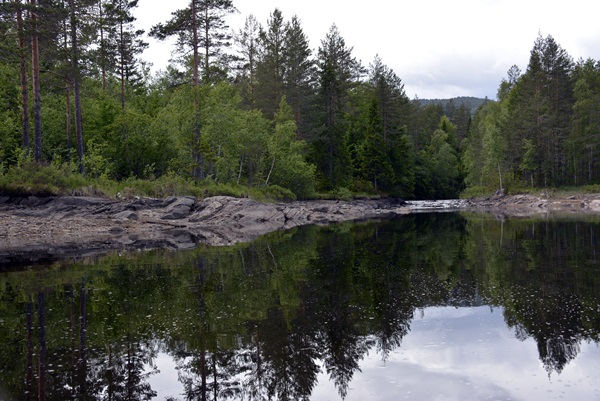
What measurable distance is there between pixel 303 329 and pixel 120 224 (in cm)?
2109

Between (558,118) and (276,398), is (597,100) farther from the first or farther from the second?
(276,398)

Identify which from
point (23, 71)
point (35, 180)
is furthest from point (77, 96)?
point (35, 180)

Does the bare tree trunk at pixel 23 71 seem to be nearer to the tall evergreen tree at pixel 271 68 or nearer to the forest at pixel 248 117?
the forest at pixel 248 117

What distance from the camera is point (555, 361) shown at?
871cm

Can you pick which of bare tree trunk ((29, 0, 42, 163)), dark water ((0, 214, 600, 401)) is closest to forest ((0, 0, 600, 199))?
bare tree trunk ((29, 0, 42, 163))

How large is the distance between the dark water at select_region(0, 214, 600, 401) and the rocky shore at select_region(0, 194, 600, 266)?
503 centimetres

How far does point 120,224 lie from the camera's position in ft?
94.1

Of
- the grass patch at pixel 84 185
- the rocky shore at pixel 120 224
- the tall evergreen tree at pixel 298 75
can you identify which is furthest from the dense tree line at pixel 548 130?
the grass patch at pixel 84 185

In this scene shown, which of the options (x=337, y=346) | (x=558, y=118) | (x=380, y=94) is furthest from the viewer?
(x=380, y=94)

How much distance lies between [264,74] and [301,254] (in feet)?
155

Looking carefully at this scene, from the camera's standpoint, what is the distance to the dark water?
7910 millimetres

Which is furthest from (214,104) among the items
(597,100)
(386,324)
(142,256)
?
(597,100)

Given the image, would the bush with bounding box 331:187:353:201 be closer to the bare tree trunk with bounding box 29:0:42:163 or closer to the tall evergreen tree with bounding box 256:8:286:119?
the tall evergreen tree with bounding box 256:8:286:119

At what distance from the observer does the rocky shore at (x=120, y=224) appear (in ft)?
78.9
